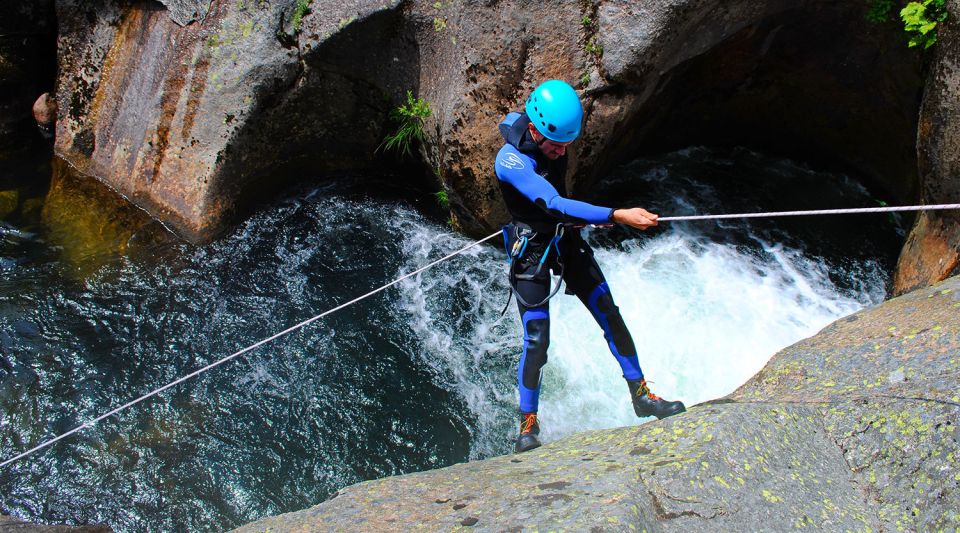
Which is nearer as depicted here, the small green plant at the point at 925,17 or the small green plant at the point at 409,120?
the small green plant at the point at 925,17

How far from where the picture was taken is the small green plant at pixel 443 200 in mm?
7001

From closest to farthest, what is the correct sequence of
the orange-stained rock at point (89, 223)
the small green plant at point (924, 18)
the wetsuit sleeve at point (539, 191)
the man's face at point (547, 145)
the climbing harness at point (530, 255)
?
the wetsuit sleeve at point (539, 191) < the man's face at point (547, 145) < the climbing harness at point (530, 255) < the small green plant at point (924, 18) < the orange-stained rock at point (89, 223)

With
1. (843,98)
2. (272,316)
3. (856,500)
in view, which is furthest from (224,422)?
(843,98)

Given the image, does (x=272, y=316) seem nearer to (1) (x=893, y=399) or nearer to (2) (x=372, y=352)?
(2) (x=372, y=352)

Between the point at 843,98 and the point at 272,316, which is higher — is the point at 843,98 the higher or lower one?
the higher one

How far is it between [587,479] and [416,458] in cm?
215

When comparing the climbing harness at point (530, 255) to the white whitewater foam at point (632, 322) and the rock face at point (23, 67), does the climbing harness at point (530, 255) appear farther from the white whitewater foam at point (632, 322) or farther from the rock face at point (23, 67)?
the rock face at point (23, 67)

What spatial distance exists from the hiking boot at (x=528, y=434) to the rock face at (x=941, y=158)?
3316 millimetres

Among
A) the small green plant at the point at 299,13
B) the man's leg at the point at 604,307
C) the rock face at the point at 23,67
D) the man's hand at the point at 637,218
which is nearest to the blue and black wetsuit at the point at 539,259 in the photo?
the man's leg at the point at 604,307

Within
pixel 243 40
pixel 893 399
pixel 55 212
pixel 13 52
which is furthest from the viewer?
pixel 13 52

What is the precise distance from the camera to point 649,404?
446 centimetres

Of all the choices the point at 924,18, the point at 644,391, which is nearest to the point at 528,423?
the point at 644,391

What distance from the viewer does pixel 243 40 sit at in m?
6.76

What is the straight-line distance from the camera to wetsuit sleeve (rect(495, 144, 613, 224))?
381 centimetres
